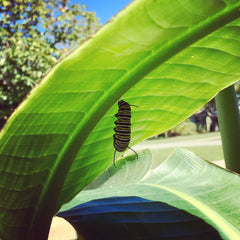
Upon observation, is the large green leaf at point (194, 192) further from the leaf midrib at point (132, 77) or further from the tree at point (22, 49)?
the tree at point (22, 49)

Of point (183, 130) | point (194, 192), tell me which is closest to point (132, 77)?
point (194, 192)

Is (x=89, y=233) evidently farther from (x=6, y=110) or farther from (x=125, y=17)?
(x=6, y=110)

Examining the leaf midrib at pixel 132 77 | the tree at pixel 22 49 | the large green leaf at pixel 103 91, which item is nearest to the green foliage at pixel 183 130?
the tree at pixel 22 49

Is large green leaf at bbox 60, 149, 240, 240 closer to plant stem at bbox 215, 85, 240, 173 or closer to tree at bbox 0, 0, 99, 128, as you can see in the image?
plant stem at bbox 215, 85, 240, 173

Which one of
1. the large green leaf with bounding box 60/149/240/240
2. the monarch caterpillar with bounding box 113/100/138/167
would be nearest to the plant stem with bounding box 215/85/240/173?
the large green leaf with bounding box 60/149/240/240

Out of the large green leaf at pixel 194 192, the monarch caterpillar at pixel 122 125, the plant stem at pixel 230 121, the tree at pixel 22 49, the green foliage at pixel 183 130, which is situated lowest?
the large green leaf at pixel 194 192
